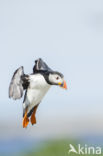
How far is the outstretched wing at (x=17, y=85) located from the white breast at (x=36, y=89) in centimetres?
11

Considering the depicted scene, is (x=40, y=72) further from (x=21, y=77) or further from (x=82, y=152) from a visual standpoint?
(x=82, y=152)

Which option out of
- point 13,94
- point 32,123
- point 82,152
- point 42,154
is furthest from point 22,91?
point 42,154

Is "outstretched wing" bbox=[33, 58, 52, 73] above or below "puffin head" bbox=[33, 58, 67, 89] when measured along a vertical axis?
above

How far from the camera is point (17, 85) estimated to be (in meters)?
6.88

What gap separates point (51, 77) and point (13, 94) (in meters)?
0.48

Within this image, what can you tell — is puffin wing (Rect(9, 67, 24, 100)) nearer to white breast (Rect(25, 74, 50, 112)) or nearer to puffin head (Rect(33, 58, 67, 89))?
white breast (Rect(25, 74, 50, 112))

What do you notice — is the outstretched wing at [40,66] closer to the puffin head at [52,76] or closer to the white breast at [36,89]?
the puffin head at [52,76]

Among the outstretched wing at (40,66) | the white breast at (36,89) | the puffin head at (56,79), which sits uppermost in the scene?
the outstretched wing at (40,66)

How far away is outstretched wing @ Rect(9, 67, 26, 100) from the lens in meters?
6.78

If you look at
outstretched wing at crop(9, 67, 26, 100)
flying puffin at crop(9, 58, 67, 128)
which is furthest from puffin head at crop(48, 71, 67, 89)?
→ outstretched wing at crop(9, 67, 26, 100)

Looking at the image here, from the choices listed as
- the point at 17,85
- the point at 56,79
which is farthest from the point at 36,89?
the point at 56,79

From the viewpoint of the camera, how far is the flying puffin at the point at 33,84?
22.1ft

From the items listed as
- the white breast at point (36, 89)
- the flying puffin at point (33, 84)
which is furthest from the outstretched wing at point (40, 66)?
the white breast at point (36, 89)

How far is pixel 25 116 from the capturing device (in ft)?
23.7
